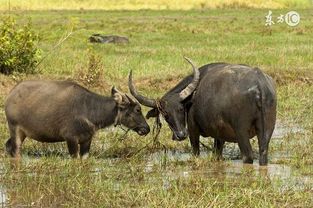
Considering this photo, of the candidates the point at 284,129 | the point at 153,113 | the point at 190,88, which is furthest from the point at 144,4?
the point at 190,88

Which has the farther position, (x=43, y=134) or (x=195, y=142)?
(x=195, y=142)

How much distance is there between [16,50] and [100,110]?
5.95 m

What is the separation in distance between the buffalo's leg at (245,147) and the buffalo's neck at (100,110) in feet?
5.00

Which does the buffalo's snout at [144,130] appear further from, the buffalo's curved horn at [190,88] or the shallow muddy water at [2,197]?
the shallow muddy water at [2,197]

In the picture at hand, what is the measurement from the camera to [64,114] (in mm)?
8250

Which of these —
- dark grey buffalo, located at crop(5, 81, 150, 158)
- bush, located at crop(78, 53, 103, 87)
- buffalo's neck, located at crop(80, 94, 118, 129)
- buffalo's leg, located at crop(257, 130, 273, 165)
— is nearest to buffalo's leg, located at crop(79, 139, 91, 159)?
dark grey buffalo, located at crop(5, 81, 150, 158)

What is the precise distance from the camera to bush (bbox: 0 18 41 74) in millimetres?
13703

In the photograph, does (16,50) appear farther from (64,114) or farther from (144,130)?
(144,130)

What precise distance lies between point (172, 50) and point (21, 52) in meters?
6.65

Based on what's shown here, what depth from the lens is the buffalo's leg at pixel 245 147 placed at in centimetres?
765

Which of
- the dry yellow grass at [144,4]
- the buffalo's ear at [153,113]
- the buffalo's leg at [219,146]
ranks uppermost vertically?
the buffalo's ear at [153,113]

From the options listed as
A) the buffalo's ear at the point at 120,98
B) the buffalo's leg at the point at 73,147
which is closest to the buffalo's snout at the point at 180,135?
the buffalo's ear at the point at 120,98

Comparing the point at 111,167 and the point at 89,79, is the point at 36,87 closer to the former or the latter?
the point at 111,167

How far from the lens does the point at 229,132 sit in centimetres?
790
